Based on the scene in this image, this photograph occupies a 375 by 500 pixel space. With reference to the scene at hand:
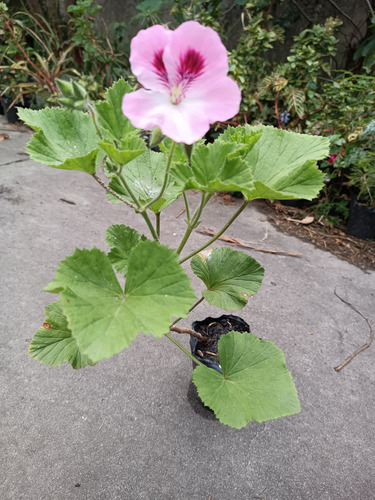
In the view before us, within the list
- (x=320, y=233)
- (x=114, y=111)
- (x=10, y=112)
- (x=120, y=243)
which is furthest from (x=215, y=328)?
(x=10, y=112)

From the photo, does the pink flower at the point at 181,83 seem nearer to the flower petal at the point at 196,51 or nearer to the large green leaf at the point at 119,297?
the flower petal at the point at 196,51

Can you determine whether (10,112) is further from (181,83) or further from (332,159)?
(181,83)

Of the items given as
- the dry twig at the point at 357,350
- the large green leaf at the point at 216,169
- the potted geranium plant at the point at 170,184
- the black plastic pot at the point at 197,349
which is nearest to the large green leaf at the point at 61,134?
the potted geranium plant at the point at 170,184

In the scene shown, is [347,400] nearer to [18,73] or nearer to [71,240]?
[71,240]

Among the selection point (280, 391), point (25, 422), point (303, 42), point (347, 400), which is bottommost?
point (25, 422)

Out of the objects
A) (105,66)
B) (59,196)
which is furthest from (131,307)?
(105,66)
